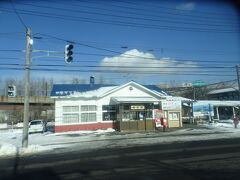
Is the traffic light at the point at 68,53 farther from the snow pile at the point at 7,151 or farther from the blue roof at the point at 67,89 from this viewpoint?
the blue roof at the point at 67,89

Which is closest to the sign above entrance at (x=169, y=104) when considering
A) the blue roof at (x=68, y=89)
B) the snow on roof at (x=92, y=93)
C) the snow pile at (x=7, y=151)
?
the snow on roof at (x=92, y=93)

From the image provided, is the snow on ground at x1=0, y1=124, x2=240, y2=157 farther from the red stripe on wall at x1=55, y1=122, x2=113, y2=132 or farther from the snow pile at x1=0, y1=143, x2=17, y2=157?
the red stripe on wall at x1=55, y1=122, x2=113, y2=132

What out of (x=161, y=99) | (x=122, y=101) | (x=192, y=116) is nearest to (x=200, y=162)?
(x=122, y=101)

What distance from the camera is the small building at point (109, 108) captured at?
1528 inches

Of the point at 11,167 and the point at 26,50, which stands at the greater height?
the point at 26,50

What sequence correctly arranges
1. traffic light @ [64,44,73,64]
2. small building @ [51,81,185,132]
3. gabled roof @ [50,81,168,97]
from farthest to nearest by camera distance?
gabled roof @ [50,81,168,97]
small building @ [51,81,185,132]
traffic light @ [64,44,73,64]

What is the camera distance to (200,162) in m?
13.7

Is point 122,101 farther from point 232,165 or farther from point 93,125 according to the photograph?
point 232,165

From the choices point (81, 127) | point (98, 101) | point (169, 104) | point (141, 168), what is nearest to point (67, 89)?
point (98, 101)

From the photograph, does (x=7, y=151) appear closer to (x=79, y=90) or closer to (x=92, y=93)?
(x=92, y=93)

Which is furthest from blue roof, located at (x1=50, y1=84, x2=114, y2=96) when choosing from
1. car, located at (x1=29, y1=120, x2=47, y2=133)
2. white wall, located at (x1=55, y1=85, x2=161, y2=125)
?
car, located at (x1=29, y1=120, x2=47, y2=133)

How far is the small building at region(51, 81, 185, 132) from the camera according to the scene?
38.8 m

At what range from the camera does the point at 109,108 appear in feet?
134

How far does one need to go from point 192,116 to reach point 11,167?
38927 mm
